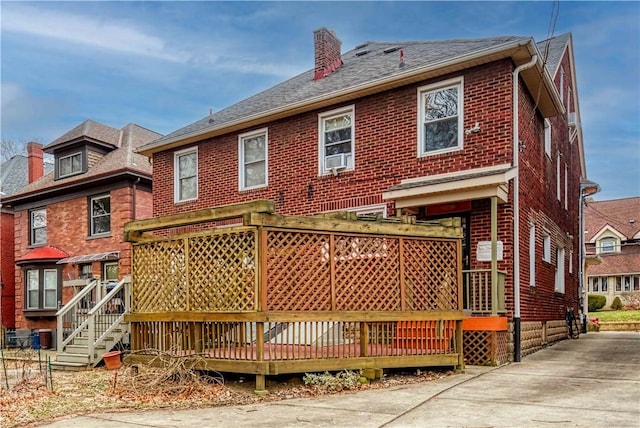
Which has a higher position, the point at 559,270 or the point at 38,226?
the point at 38,226

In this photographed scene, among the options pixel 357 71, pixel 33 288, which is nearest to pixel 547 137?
pixel 357 71

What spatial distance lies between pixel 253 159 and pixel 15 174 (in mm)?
18161

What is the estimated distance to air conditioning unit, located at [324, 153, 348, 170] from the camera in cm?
1260

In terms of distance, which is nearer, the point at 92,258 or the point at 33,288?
the point at 92,258

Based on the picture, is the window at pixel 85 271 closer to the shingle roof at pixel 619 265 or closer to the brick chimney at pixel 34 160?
the brick chimney at pixel 34 160

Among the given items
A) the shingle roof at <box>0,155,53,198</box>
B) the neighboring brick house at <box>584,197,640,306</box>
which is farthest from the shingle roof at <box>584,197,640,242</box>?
the shingle roof at <box>0,155,53,198</box>

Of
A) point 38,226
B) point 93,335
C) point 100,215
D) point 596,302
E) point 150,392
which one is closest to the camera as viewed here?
point 150,392

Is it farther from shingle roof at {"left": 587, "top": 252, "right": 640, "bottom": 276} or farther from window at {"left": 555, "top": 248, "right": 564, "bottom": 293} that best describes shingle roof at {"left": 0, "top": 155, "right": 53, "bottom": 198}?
shingle roof at {"left": 587, "top": 252, "right": 640, "bottom": 276}

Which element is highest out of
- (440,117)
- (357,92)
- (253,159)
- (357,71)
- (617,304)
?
(357,71)

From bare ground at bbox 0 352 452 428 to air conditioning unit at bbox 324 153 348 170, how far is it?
556cm

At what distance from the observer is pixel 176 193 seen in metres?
16.0

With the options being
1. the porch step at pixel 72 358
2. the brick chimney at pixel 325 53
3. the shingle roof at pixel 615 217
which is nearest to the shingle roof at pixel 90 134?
the brick chimney at pixel 325 53

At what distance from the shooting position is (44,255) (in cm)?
2006

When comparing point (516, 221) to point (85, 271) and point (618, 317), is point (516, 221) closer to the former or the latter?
point (85, 271)
